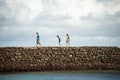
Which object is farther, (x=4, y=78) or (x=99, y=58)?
(x=99, y=58)

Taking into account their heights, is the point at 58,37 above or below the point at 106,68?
above

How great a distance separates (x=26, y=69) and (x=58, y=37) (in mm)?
4046

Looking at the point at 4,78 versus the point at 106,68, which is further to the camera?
the point at 106,68

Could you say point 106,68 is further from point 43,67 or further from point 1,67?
point 1,67

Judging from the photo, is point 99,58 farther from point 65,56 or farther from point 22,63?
point 22,63

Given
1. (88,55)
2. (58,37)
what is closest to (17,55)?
(58,37)

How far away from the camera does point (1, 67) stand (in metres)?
29.2

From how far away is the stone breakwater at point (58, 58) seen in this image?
29391mm

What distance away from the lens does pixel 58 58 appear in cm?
2988

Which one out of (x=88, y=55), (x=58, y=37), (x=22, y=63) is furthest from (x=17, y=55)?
(x=88, y=55)

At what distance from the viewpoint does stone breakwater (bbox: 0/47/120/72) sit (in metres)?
29.4

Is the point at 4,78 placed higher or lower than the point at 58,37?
lower

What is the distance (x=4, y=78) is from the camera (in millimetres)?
24953

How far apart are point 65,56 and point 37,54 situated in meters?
2.35
